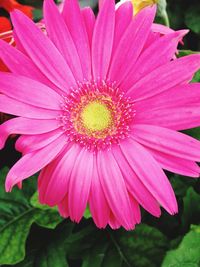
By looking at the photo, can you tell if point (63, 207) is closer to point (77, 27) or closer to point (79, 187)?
point (79, 187)

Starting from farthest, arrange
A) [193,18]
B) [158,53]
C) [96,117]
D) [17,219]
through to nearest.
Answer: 1. [193,18]
2. [17,219]
3. [96,117]
4. [158,53]

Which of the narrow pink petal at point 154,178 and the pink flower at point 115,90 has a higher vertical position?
the pink flower at point 115,90

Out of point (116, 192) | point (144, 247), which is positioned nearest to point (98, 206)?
point (116, 192)

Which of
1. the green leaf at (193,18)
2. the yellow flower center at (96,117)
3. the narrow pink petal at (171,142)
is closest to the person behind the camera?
the narrow pink petal at (171,142)

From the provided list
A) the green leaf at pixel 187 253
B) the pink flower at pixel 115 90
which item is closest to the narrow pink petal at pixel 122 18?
the pink flower at pixel 115 90

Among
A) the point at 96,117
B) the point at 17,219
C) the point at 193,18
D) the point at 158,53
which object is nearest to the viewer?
the point at 158,53

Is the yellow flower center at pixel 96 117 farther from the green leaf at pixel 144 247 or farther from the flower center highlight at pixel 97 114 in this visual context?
the green leaf at pixel 144 247
